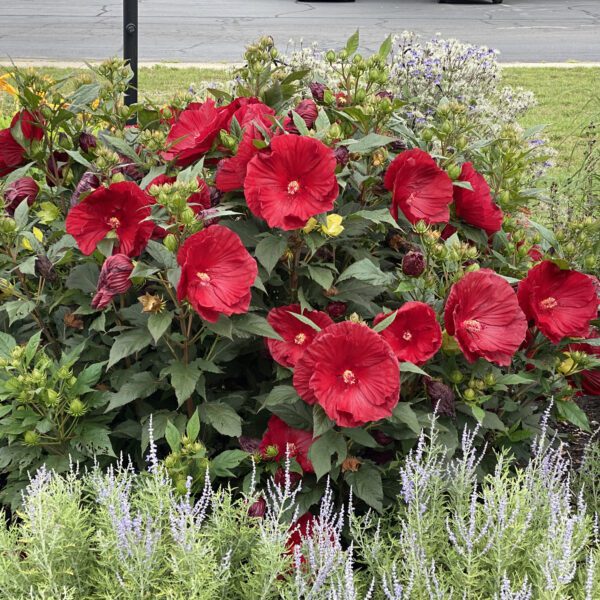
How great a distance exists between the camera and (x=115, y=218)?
190 centimetres

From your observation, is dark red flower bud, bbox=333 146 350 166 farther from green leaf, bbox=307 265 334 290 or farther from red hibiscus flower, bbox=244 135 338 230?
green leaf, bbox=307 265 334 290

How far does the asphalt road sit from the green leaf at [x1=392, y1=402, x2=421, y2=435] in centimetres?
936

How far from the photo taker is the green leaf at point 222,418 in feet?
6.09

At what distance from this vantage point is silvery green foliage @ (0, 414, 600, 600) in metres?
1.45

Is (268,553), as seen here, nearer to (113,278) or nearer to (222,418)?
(222,418)

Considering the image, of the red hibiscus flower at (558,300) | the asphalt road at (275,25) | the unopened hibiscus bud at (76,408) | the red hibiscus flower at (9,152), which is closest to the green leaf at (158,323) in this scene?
the unopened hibiscus bud at (76,408)

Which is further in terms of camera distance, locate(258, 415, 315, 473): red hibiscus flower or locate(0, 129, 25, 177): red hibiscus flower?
locate(0, 129, 25, 177): red hibiscus flower

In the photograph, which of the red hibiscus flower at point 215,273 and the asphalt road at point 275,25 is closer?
the red hibiscus flower at point 215,273

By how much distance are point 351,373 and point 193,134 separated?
767mm

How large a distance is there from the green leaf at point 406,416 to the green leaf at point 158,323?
53cm

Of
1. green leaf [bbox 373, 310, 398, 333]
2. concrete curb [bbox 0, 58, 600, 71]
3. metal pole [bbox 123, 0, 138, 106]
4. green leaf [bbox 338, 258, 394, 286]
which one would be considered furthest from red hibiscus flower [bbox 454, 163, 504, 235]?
concrete curb [bbox 0, 58, 600, 71]

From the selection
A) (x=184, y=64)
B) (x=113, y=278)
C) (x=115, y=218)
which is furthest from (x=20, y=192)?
(x=184, y=64)

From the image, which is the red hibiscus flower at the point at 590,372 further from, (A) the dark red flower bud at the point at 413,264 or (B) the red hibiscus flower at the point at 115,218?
(B) the red hibiscus flower at the point at 115,218

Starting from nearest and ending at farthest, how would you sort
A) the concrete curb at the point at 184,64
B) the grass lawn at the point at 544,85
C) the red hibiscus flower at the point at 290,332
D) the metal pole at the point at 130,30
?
1. the red hibiscus flower at the point at 290,332
2. the metal pole at the point at 130,30
3. the grass lawn at the point at 544,85
4. the concrete curb at the point at 184,64
